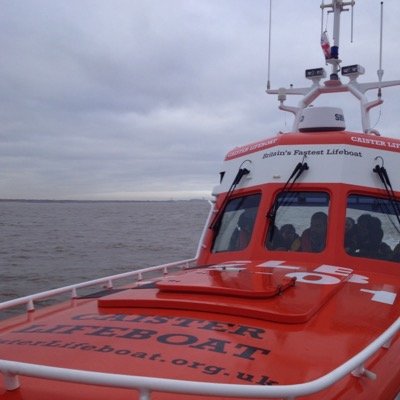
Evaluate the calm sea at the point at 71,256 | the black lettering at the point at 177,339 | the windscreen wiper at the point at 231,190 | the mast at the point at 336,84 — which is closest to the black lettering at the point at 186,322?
the black lettering at the point at 177,339

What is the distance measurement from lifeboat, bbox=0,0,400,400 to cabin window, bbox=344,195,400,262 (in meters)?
0.01

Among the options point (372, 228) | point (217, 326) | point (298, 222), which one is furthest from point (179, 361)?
point (372, 228)

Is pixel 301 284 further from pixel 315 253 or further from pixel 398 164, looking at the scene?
pixel 398 164

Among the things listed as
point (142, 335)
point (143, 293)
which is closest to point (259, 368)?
point (142, 335)

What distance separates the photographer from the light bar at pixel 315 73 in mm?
6855

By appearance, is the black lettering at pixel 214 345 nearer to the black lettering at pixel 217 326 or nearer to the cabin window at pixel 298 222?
the black lettering at pixel 217 326

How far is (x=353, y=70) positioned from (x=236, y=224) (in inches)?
105

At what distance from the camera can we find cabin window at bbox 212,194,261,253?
Answer: 533cm

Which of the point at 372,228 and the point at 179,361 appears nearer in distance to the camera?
the point at 179,361

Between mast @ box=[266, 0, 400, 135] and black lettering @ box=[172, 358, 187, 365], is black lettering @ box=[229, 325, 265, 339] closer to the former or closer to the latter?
black lettering @ box=[172, 358, 187, 365]

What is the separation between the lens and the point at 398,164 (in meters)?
5.35

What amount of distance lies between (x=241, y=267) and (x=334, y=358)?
1762 millimetres

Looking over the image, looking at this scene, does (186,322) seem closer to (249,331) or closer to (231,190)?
(249,331)

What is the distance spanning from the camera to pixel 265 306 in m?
3.33
